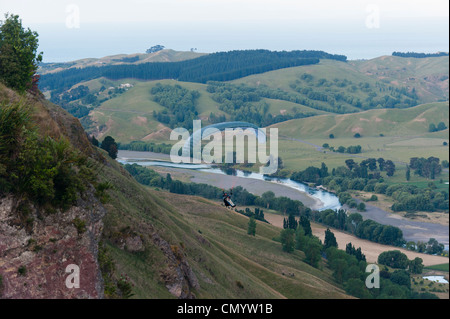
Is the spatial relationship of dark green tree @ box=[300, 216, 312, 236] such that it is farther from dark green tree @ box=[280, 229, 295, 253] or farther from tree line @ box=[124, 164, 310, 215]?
→ tree line @ box=[124, 164, 310, 215]

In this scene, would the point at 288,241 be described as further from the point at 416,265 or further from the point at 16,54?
the point at 16,54

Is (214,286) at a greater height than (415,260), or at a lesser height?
greater

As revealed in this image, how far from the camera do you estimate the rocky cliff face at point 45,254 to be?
27812 millimetres

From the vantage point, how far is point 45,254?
28.8 meters

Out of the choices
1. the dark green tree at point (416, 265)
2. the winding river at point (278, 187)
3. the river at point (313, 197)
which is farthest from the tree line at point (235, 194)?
the dark green tree at point (416, 265)

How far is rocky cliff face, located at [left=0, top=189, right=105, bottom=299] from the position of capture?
91.2 ft

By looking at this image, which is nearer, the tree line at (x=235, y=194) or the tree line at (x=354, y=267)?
the tree line at (x=354, y=267)

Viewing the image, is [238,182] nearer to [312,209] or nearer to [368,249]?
[312,209]

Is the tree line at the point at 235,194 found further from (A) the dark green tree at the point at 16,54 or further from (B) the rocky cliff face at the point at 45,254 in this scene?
(B) the rocky cliff face at the point at 45,254

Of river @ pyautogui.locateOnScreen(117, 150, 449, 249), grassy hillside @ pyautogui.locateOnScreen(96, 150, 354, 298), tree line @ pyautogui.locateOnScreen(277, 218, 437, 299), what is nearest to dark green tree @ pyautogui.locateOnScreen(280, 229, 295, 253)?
tree line @ pyautogui.locateOnScreen(277, 218, 437, 299)

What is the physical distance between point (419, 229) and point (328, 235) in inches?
1564

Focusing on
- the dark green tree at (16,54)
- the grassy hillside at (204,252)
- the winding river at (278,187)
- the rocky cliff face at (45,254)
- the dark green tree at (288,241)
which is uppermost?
the dark green tree at (16,54)
